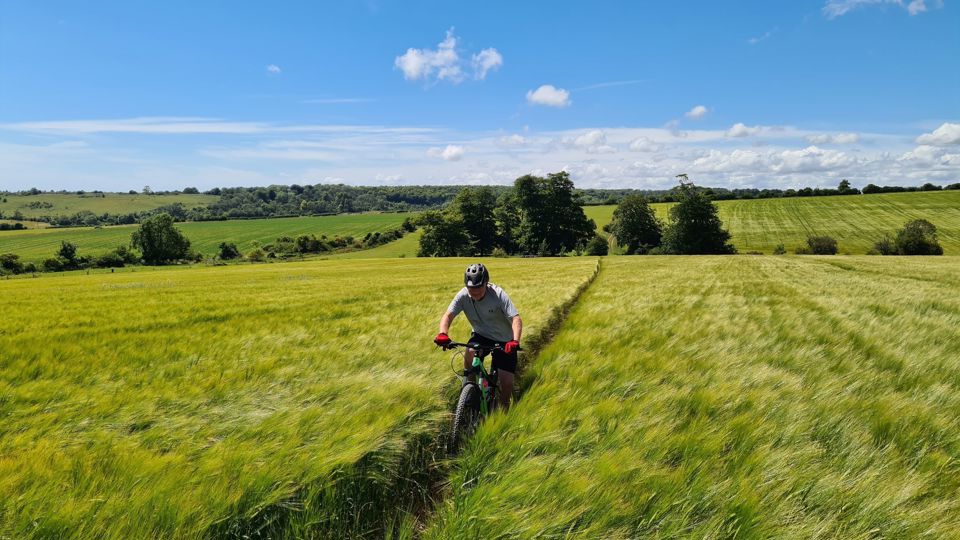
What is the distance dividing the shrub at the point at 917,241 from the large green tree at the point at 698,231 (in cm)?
2403

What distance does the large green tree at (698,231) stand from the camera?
7544 cm

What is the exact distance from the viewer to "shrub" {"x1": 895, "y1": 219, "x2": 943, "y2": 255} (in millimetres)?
69438

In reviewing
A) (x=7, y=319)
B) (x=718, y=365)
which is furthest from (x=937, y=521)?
(x=7, y=319)

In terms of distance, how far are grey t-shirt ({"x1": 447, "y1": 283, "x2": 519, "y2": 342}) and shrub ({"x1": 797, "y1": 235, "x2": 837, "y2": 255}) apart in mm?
88491

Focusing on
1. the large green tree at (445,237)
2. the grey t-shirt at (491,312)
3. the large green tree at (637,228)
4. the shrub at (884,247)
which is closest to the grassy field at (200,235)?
the large green tree at (445,237)

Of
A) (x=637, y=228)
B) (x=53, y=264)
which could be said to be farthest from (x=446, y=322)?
(x=53, y=264)

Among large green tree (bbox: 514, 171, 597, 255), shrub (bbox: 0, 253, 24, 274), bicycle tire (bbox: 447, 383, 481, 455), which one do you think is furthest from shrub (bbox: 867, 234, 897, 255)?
shrub (bbox: 0, 253, 24, 274)

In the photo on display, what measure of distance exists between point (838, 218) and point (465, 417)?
386ft

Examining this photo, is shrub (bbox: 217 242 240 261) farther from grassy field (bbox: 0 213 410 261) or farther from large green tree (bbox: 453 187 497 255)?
large green tree (bbox: 453 187 497 255)

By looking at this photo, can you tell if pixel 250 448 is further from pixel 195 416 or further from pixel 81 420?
pixel 81 420

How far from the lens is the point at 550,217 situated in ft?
275

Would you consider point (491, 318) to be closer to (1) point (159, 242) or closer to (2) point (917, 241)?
(2) point (917, 241)

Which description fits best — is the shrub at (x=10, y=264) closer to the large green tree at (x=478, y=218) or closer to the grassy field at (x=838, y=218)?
the large green tree at (x=478, y=218)

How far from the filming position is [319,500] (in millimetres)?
3555
